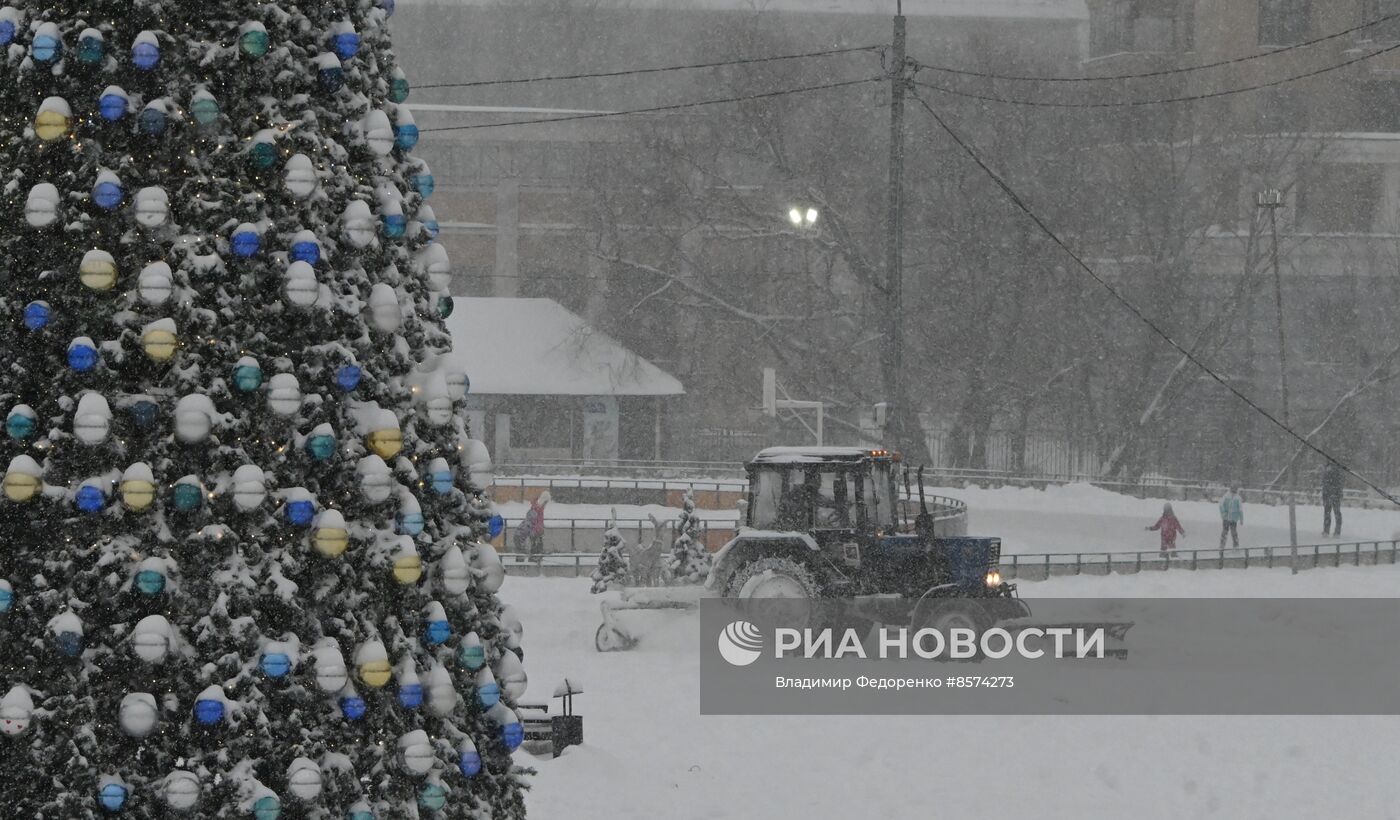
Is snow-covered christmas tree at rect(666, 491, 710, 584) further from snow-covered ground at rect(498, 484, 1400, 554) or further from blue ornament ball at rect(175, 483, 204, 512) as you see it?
blue ornament ball at rect(175, 483, 204, 512)

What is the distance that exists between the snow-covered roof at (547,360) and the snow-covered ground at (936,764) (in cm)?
3461

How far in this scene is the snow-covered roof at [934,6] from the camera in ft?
229

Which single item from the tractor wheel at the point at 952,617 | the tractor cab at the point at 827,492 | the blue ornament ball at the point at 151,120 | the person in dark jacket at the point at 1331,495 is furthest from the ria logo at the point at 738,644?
the person in dark jacket at the point at 1331,495

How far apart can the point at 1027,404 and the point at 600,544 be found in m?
21.3

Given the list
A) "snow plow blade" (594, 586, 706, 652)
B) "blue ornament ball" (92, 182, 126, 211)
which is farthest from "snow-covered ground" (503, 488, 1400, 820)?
"blue ornament ball" (92, 182, 126, 211)

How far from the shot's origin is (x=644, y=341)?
55.8 meters

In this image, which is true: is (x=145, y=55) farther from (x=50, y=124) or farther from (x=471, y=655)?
(x=471, y=655)

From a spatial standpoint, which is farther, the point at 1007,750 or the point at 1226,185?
the point at 1226,185

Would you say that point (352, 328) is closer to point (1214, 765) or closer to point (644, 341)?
point (1214, 765)

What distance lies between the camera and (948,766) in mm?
11625

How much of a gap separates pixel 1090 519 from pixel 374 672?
37.3m

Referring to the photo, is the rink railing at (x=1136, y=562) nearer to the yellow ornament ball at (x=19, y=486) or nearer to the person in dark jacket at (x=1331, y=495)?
the person in dark jacket at (x=1331, y=495)

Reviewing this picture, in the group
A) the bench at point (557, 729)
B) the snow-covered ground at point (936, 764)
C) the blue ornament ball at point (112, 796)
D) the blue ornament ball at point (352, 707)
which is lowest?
the snow-covered ground at point (936, 764)

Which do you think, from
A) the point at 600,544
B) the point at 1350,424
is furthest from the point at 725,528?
the point at 1350,424
